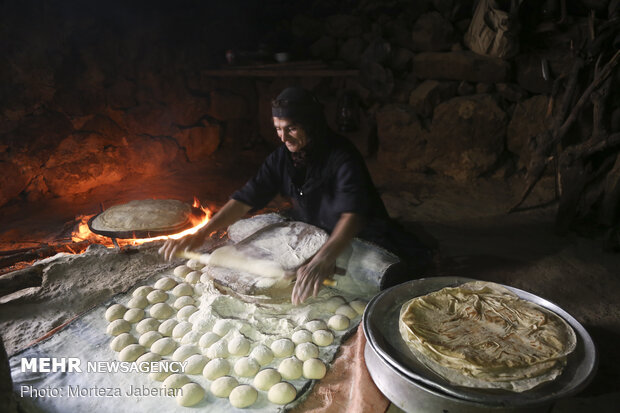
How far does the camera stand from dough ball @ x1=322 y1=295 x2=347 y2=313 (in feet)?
7.70

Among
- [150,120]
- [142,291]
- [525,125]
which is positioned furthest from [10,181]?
[525,125]

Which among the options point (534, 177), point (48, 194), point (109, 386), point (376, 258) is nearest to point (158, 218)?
point (109, 386)

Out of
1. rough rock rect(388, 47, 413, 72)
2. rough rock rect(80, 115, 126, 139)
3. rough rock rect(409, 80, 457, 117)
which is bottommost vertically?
rough rock rect(80, 115, 126, 139)

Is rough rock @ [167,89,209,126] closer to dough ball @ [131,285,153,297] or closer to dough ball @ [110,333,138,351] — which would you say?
dough ball @ [131,285,153,297]

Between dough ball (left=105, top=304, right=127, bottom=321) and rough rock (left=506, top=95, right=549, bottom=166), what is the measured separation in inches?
181

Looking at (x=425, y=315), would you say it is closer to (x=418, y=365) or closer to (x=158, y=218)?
(x=418, y=365)

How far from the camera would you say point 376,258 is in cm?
248

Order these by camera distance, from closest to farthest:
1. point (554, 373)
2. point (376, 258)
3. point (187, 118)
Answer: point (554, 373)
point (376, 258)
point (187, 118)

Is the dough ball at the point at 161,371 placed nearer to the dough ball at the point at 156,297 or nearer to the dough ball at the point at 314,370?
the dough ball at the point at 156,297

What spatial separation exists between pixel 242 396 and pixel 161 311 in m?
0.88

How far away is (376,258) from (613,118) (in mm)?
2838

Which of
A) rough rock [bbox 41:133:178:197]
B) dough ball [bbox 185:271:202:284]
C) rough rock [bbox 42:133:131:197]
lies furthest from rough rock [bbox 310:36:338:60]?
dough ball [bbox 185:271:202:284]

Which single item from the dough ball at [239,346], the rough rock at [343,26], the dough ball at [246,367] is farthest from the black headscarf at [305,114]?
the rough rock at [343,26]

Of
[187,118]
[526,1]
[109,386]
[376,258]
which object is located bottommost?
[109,386]
